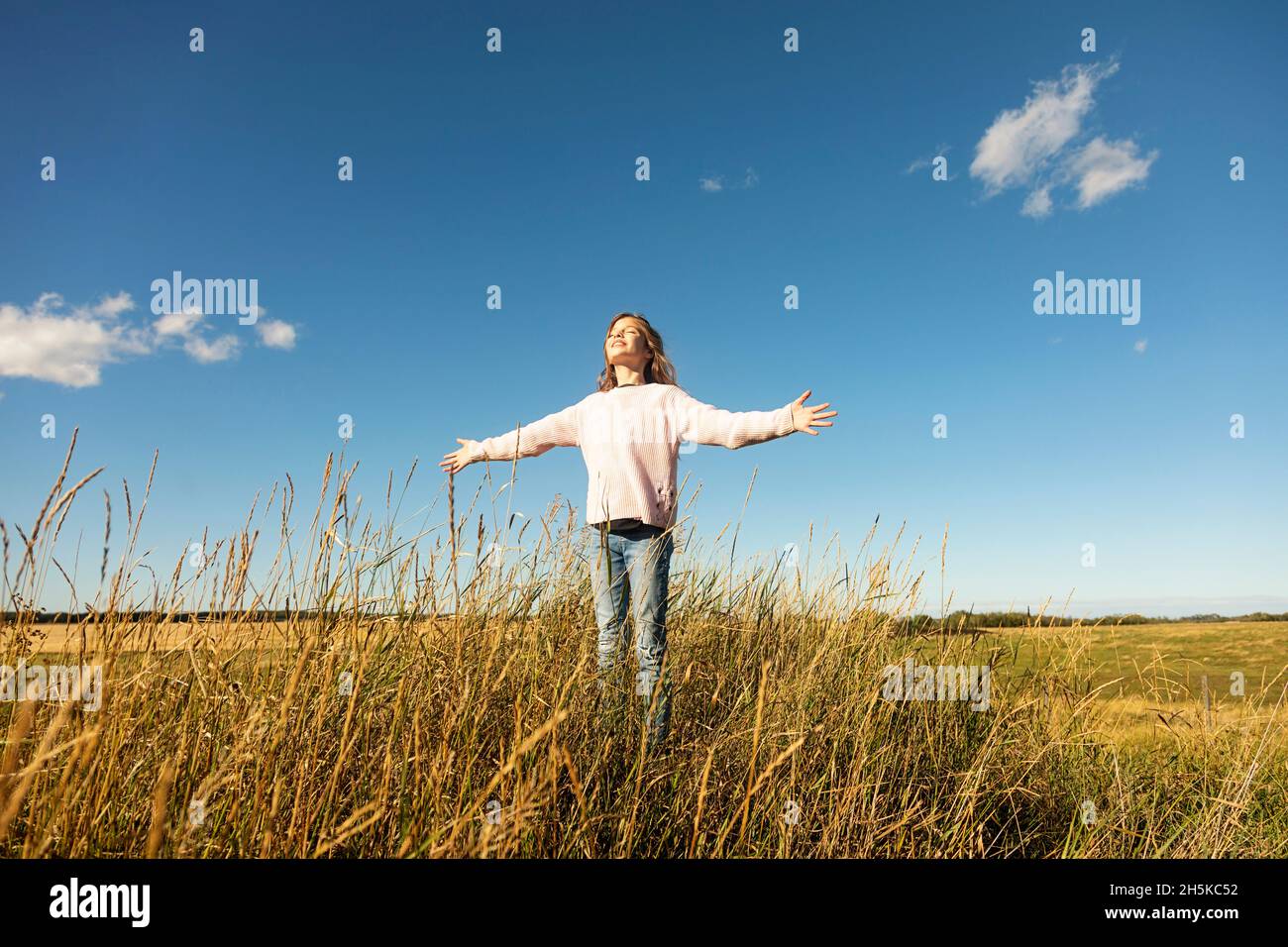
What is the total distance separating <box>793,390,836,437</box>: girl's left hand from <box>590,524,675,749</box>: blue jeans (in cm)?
87

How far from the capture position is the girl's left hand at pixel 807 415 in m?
3.15

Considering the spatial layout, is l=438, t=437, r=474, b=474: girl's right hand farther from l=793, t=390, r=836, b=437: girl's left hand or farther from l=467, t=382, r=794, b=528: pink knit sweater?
l=793, t=390, r=836, b=437: girl's left hand

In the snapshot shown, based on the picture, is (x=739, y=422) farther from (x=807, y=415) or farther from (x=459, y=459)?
(x=459, y=459)

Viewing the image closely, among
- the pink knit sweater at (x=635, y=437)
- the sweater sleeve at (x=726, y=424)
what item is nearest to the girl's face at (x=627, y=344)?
the pink knit sweater at (x=635, y=437)

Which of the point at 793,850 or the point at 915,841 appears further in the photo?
the point at 915,841

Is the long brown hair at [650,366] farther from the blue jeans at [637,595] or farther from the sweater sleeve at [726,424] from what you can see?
the blue jeans at [637,595]

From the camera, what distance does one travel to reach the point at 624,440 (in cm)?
353

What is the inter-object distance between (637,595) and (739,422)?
104 centimetres

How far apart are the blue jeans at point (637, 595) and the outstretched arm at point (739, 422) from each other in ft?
1.90

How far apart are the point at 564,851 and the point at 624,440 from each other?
2099 millimetres

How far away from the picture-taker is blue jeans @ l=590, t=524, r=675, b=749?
2.97 metres
